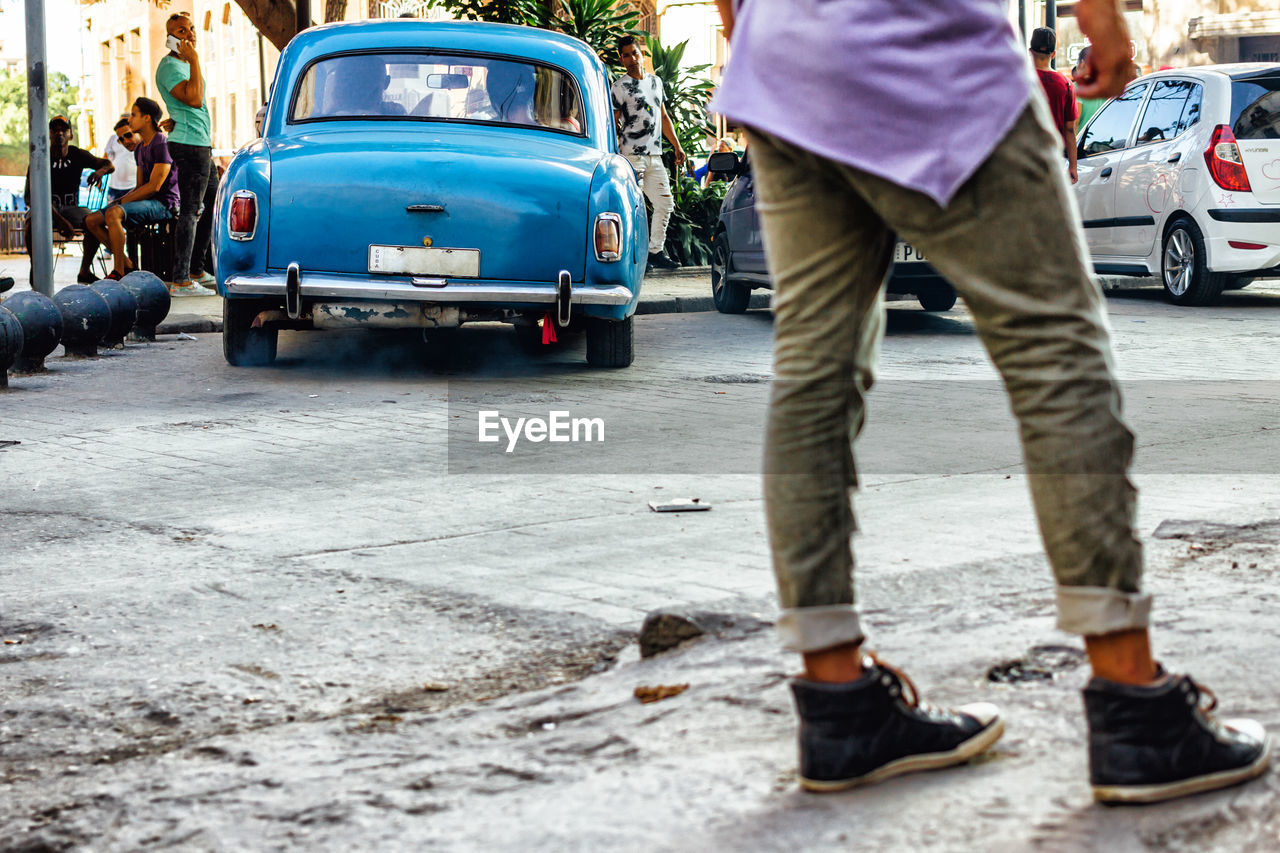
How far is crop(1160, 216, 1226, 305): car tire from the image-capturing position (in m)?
12.7

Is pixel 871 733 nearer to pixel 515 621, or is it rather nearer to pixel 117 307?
pixel 515 621

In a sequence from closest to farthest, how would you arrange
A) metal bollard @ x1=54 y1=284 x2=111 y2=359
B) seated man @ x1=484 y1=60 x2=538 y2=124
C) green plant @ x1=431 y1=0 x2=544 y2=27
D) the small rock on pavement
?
the small rock on pavement, seated man @ x1=484 y1=60 x2=538 y2=124, metal bollard @ x1=54 y1=284 x2=111 y2=359, green plant @ x1=431 y1=0 x2=544 y2=27

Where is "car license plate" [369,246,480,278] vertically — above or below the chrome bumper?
above

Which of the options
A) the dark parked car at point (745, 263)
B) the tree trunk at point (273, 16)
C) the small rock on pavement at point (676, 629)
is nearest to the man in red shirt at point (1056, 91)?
the dark parked car at point (745, 263)

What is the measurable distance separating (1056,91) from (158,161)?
24.0 feet

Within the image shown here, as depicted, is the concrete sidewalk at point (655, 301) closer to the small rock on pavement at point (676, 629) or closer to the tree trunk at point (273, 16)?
the tree trunk at point (273, 16)

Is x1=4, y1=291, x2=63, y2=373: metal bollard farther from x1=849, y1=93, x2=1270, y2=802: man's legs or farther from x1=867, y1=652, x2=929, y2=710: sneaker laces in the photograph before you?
x1=849, y1=93, x2=1270, y2=802: man's legs

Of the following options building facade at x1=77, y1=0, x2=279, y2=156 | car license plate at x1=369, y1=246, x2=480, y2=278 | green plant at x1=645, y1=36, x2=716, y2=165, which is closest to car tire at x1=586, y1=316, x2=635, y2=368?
car license plate at x1=369, y1=246, x2=480, y2=278

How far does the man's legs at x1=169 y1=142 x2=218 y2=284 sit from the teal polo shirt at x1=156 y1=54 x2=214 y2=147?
0.09 m

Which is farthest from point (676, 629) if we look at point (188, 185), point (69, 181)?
point (69, 181)

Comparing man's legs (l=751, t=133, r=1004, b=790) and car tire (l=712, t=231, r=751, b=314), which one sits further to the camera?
car tire (l=712, t=231, r=751, b=314)

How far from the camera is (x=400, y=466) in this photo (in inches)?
232

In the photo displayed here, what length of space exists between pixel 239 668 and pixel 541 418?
375 cm

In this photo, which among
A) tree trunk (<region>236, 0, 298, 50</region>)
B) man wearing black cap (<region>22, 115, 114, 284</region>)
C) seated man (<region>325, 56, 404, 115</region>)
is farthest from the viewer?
tree trunk (<region>236, 0, 298, 50</region>)
